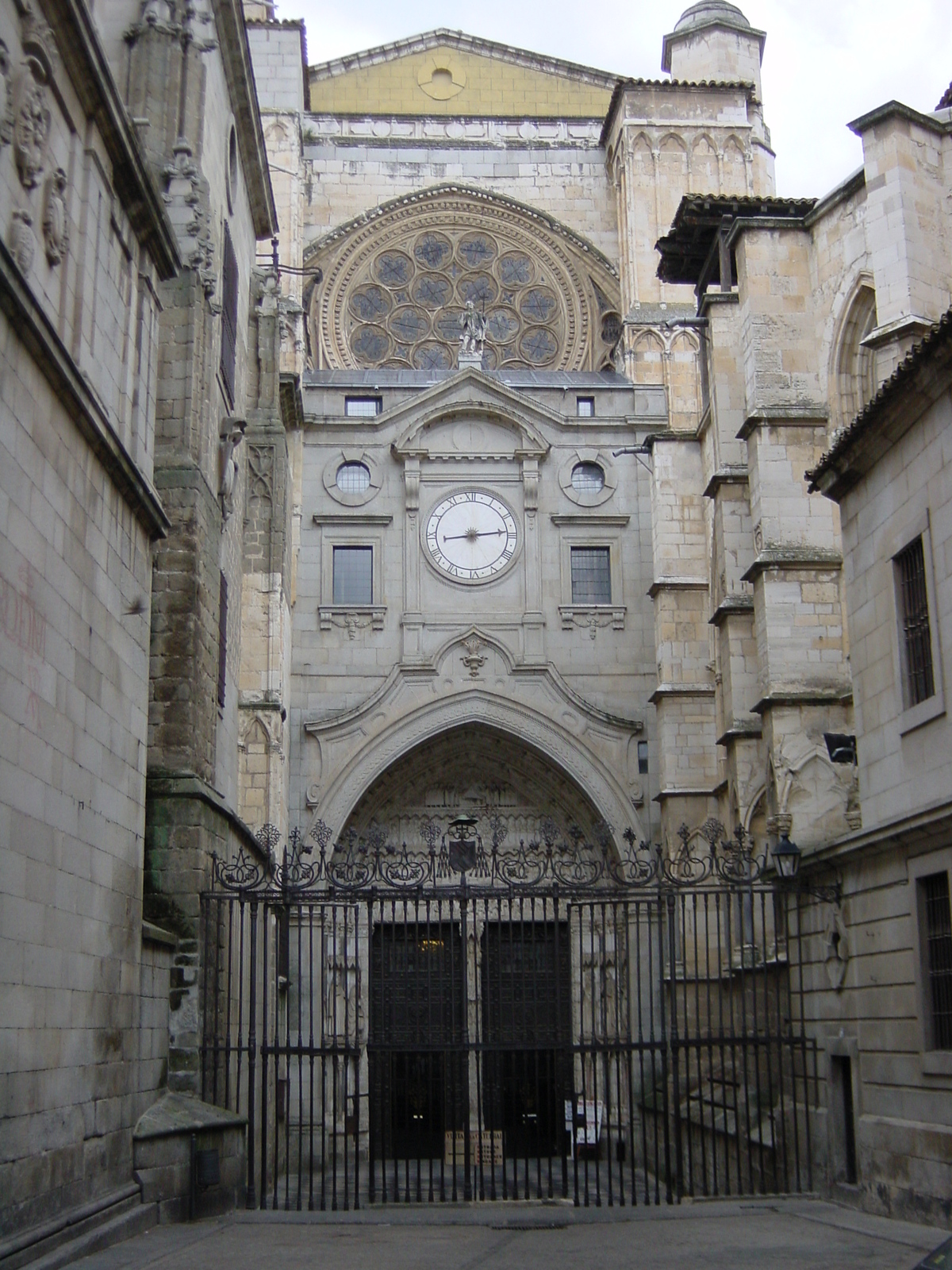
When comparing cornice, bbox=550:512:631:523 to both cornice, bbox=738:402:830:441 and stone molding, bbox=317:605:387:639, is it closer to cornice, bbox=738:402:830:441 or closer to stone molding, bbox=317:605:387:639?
stone molding, bbox=317:605:387:639

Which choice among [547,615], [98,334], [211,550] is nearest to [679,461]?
[547,615]

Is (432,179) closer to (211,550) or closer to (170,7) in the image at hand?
(170,7)

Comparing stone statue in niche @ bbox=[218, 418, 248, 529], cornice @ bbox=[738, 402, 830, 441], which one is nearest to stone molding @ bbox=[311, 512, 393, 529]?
stone statue in niche @ bbox=[218, 418, 248, 529]

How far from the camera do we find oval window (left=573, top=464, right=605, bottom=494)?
29406mm

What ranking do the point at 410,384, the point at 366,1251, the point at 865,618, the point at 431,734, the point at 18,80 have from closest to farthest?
the point at 18,80 < the point at 366,1251 < the point at 865,618 < the point at 431,734 < the point at 410,384

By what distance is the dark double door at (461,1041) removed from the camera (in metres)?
16.0

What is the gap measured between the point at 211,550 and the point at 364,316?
17837 millimetres

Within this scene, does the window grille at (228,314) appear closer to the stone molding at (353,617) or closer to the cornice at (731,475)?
the cornice at (731,475)

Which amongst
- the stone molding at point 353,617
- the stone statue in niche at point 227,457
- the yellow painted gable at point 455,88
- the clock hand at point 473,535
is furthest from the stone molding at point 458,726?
the yellow painted gable at point 455,88

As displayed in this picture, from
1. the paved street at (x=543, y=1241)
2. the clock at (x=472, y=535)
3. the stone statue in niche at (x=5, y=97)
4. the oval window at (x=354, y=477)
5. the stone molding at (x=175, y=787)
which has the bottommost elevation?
the paved street at (x=543, y=1241)

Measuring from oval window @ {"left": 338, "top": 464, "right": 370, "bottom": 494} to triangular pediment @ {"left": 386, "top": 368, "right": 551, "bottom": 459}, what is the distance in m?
0.93

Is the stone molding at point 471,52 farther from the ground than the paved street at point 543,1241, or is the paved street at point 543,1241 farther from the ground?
the stone molding at point 471,52

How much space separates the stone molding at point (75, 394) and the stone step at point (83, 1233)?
5866 mm

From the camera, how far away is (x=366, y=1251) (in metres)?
12.6
